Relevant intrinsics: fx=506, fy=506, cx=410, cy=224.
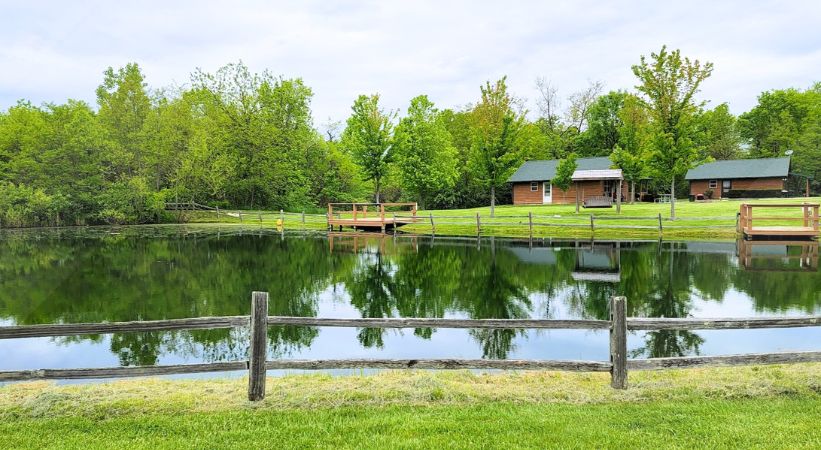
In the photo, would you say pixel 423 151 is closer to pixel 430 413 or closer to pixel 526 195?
pixel 526 195

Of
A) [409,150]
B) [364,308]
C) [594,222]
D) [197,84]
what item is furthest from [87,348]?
[197,84]

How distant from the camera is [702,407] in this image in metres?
5.89

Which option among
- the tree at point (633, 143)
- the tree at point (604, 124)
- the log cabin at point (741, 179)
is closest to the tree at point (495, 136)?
the tree at point (633, 143)

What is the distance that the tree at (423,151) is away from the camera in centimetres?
5288

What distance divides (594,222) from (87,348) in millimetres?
28816

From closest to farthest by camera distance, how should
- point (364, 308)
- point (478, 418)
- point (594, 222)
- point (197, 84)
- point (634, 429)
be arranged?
point (634, 429)
point (478, 418)
point (364, 308)
point (594, 222)
point (197, 84)

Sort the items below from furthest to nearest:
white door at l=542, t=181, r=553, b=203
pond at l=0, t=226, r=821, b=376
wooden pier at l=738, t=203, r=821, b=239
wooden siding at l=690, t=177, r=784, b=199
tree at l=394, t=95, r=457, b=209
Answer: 1. tree at l=394, t=95, r=457, b=209
2. white door at l=542, t=181, r=553, b=203
3. wooden siding at l=690, t=177, r=784, b=199
4. wooden pier at l=738, t=203, r=821, b=239
5. pond at l=0, t=226, r=821, b=376

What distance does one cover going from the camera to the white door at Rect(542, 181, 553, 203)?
50566 millimetres

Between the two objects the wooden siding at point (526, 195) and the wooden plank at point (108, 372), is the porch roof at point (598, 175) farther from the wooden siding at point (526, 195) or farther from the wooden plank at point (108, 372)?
the wooden plank at point (108, 372)

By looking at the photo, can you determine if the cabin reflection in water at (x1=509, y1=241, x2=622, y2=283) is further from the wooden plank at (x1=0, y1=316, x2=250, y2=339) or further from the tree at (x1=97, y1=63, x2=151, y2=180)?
the tree at (x1=97, y1=63, x2=151, y2=180)

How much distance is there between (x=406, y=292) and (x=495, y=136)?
80.8ft

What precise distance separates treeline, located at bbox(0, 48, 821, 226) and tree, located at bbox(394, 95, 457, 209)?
15cm

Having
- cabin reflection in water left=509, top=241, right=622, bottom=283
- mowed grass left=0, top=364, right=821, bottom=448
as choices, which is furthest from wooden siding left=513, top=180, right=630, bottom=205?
mowed grass left=0, top=364, right=821, bottom=448

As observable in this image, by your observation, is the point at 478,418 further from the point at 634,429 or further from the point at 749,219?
the point at 749,219
